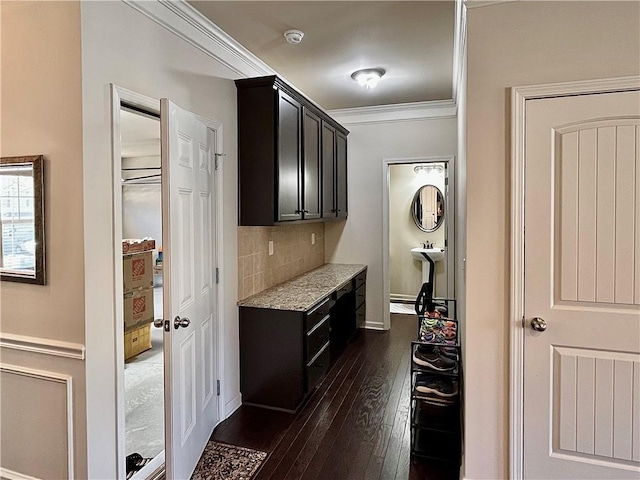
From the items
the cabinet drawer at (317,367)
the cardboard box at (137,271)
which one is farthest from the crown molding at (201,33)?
the cabinet drawer at (317,367)

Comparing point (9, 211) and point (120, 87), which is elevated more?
point (120, 87)

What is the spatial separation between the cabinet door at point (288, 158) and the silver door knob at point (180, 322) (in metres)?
1.17

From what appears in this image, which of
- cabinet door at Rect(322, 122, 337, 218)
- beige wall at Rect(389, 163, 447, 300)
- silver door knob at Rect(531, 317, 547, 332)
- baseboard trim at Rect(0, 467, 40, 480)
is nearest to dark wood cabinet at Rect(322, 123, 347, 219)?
cabinet door at Rect(322, 122, 337, 218)

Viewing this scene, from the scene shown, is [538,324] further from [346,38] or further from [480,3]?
[346,38]

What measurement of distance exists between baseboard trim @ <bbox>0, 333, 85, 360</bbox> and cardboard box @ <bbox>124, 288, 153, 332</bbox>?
1.78m

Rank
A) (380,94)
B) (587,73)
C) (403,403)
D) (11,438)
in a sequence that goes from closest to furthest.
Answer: (587,73)
(11,438)
(403,403)
(380,94)

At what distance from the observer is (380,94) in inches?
166

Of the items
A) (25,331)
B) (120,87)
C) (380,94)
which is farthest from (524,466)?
(380,94)

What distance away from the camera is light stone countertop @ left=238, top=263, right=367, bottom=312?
297 cm

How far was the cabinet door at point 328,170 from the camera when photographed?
4043mm

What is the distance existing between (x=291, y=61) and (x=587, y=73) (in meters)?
2.17

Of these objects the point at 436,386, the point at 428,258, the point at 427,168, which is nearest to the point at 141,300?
the point at 436,386

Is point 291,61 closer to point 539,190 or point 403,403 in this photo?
point 539,190

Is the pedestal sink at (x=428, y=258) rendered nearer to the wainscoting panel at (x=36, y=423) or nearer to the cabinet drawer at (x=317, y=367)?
the cabinet drawer at (x=317, y=367)
